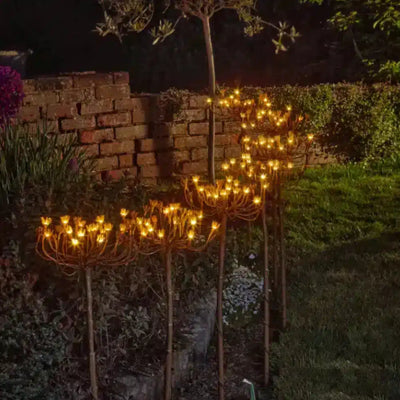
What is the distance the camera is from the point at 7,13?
898 inches

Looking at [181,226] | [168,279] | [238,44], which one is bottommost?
[168,279]

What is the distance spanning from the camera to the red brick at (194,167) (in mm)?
11055

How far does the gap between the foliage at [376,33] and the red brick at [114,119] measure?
3750 mm

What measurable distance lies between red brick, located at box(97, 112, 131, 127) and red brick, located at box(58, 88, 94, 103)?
28cm

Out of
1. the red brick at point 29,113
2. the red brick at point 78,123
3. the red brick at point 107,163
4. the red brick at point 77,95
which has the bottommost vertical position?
the red brick at point 107,163

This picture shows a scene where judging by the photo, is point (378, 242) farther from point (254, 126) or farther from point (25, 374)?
point (25, 374)

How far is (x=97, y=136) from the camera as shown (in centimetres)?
1047

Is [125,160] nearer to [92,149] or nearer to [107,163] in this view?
[107,163]

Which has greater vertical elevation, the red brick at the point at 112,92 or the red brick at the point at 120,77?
the red brick at the point at 120,77

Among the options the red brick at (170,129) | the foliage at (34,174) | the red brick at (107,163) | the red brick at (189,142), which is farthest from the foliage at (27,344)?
the red brick at (189,142)

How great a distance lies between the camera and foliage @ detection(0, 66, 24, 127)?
8188 millimetres

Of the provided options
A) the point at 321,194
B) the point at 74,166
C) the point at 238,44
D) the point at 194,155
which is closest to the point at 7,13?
the point at 238,44

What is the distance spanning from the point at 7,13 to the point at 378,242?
17.2m

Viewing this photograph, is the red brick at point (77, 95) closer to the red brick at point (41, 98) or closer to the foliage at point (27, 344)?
the red brick at point (41, 98)
